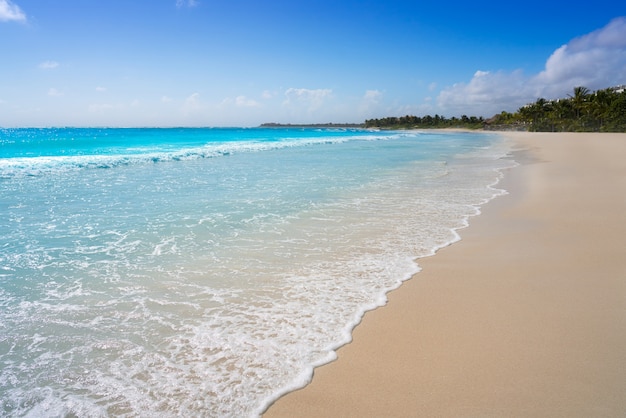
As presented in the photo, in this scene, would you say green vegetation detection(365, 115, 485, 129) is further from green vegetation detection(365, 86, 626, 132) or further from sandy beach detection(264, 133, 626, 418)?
sandy beach detection(264, 133, 626, 418)

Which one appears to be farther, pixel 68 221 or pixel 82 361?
pixel 68 221

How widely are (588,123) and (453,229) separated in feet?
216

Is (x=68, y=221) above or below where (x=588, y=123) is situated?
below

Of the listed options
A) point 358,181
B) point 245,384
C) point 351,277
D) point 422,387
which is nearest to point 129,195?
point 358,181

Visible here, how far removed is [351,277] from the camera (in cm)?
497

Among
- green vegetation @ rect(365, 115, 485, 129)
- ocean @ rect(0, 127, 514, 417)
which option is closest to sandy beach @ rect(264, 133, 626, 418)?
ocean @ rect(0, 127, 514, 417)

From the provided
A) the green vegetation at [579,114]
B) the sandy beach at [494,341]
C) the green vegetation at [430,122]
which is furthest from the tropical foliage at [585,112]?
the sandy beach at [494,341]

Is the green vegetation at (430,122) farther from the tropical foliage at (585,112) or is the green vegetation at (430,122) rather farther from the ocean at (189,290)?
the ocean at (189,290)

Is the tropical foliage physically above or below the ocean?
above

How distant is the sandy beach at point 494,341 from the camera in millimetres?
2627

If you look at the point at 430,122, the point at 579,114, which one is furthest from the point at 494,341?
the point at 430,122

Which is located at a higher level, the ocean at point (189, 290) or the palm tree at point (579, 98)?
the palm tree at point (579, 98)

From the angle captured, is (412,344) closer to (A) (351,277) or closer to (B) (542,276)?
(A) (351,277)

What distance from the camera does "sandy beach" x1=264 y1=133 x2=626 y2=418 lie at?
2.63m
